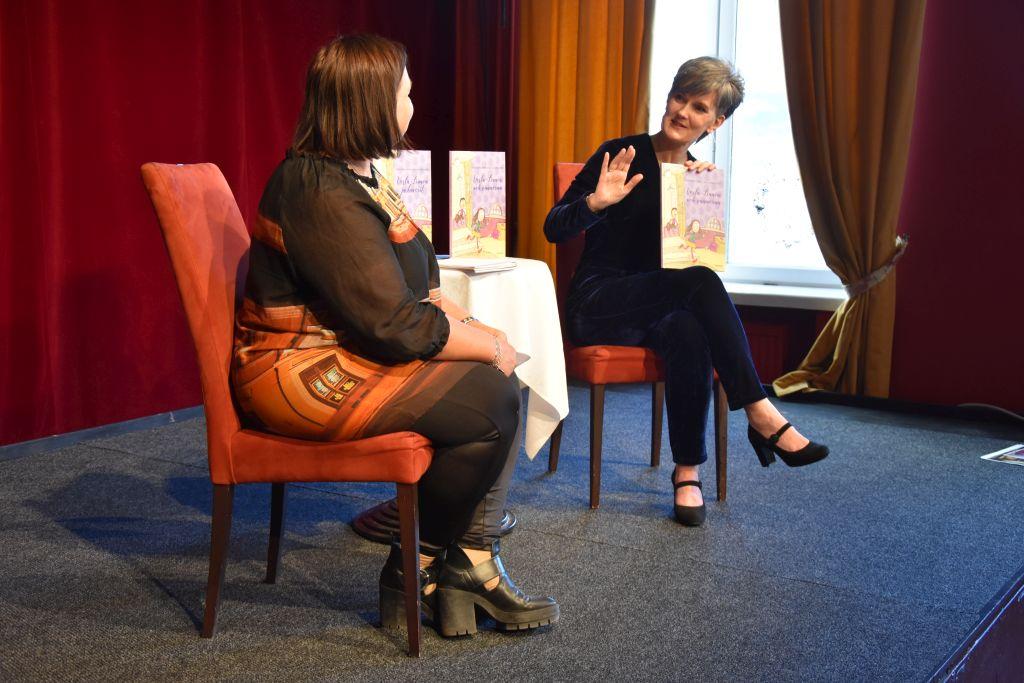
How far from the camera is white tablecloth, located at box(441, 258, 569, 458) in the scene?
8.24ft

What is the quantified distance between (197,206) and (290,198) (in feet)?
0.89

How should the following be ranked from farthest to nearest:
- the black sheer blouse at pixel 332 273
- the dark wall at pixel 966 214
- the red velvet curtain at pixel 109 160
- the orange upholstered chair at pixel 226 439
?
the dark wall at pixel 966 214, the red velvet curtain at pixel 109 160, the orange upholstered chair at pixel 226 439, the black sheer blouse at pixel 332 273

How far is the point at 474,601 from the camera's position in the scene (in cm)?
198

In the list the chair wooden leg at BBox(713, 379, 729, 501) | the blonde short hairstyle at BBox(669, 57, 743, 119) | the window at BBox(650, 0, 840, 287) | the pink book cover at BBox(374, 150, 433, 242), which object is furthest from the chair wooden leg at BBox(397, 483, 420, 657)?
the window at BBox(650, 0, 840, 287)

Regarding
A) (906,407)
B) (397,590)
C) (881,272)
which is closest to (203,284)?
(397,590)

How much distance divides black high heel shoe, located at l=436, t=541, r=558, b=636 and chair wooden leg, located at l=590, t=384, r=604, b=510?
2.72 feet

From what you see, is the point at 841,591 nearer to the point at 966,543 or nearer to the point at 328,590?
the point at 966,543

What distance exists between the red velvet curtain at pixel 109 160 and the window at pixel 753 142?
1723 mm

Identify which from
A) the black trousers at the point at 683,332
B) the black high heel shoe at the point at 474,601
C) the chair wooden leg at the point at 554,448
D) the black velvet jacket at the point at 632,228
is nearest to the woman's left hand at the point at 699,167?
the black velvet jacket at the point at 632,228

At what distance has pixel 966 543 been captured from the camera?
8.34 feet

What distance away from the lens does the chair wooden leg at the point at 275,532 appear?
7.34ft

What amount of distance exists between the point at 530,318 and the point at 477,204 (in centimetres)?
32

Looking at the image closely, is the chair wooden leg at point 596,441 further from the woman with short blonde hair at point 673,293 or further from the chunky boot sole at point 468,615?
the chunky boot sole at point 468,615

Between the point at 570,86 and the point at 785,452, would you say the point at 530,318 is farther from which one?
the point at 570,86
